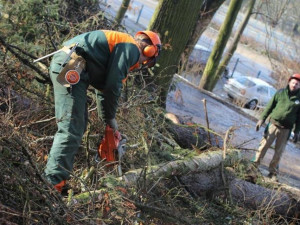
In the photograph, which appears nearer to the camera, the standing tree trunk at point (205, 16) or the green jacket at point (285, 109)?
the green jacket at point (285, 109)

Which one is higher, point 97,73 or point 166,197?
point 97,73

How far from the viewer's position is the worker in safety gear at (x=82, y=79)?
3533 millimetres

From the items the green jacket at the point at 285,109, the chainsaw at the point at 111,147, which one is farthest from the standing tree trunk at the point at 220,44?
the chainsaw at the point at 111,147

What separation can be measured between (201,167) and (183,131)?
1.53 meters

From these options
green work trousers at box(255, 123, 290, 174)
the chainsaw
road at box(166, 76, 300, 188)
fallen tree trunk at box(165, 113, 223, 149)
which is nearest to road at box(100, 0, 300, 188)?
road at box(166, 76, 300, 188)

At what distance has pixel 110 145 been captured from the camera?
3867 mm

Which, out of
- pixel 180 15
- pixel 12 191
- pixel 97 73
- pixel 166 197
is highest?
pixel 180 15

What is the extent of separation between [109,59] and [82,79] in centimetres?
31

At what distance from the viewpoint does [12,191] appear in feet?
9.23

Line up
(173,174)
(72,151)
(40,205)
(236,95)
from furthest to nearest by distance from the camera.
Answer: (236,95) → (173,174) → (72,151) → (40,205)

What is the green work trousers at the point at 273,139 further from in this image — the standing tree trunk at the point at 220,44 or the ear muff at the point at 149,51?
the standing tree trunk at the point at 220,44

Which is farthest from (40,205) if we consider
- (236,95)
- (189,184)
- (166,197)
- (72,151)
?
(236,95)

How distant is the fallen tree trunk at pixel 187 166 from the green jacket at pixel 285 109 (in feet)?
7.10

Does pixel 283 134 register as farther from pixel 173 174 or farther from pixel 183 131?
pixel 173 174
